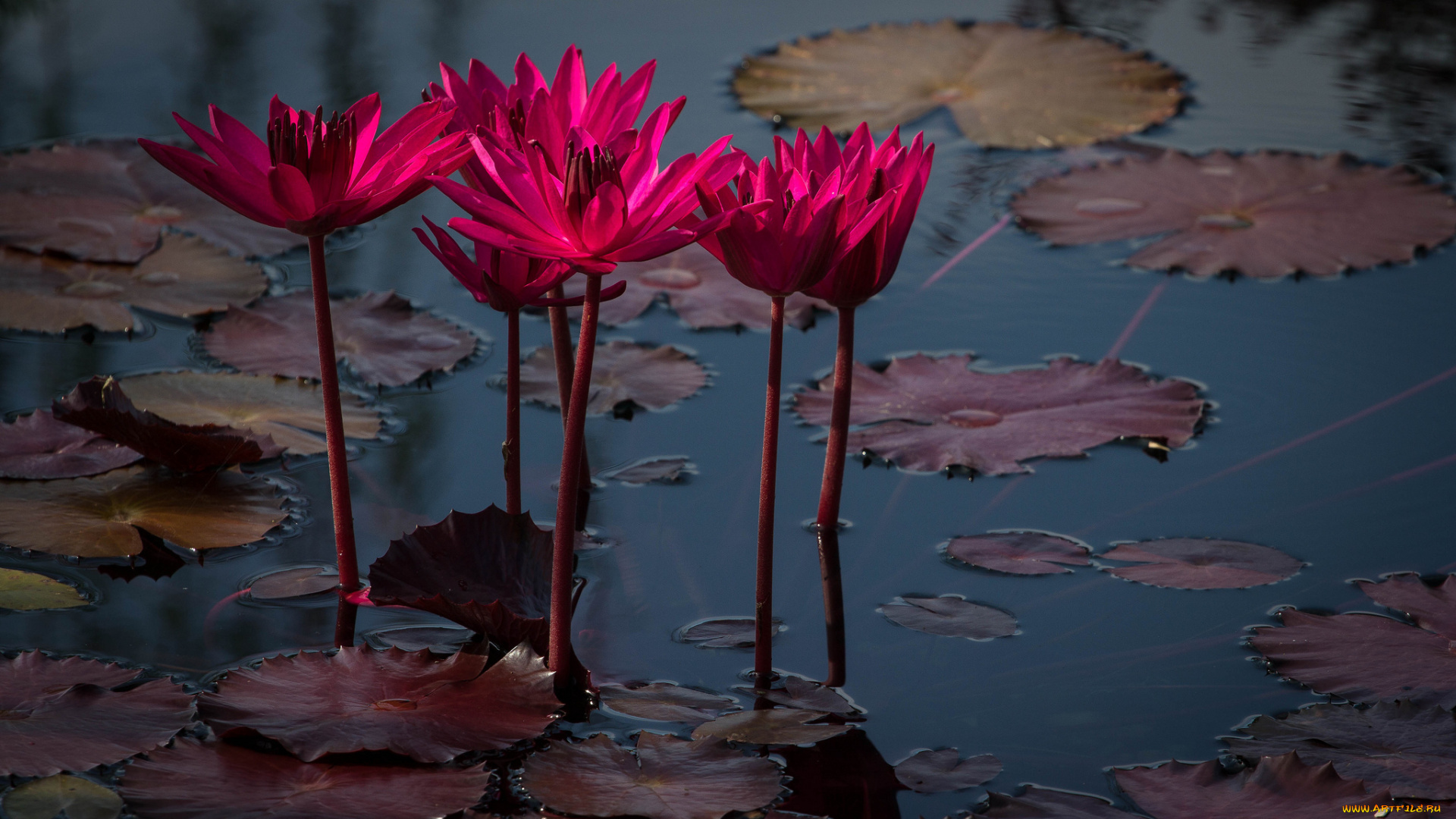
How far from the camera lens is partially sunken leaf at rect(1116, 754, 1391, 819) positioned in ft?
3.33

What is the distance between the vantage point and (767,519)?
1.19 meters

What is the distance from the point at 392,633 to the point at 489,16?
2.45m

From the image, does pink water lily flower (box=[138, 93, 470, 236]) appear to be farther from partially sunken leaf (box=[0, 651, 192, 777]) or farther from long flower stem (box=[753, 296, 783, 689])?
partially sunken leaf (box=[0, 651, 192, 777])

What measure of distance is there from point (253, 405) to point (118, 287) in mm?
522

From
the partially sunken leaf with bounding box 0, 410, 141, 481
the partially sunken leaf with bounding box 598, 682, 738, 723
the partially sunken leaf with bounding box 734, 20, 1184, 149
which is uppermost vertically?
the partially sunken leaf with bounding box 734, 20, 1184, 149

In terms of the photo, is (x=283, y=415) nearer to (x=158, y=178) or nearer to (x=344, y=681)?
(x=344, y=681)

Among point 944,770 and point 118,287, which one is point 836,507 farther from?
point 118,287

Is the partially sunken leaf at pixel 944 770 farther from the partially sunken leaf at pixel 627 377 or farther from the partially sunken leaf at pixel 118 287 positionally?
the partially sunken leaf at pixel 118 287

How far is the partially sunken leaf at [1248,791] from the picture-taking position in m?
1.01

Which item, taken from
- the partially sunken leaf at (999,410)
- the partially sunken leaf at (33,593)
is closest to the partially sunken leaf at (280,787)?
the partially sunken leaf at (33,593)

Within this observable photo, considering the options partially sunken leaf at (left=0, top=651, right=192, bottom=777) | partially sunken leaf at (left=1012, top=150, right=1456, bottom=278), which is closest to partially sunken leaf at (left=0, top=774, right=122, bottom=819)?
partially sunken leaf at (left=0, top=651, right=192, bottom=777)

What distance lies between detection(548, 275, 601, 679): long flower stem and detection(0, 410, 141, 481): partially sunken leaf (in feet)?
2.47

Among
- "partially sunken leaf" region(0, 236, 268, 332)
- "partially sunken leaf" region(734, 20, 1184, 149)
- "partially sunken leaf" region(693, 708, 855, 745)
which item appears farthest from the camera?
"partially sunken leaf" region(734, 20, 1184, 149)

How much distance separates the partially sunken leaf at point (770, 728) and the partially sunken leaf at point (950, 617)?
220mm
